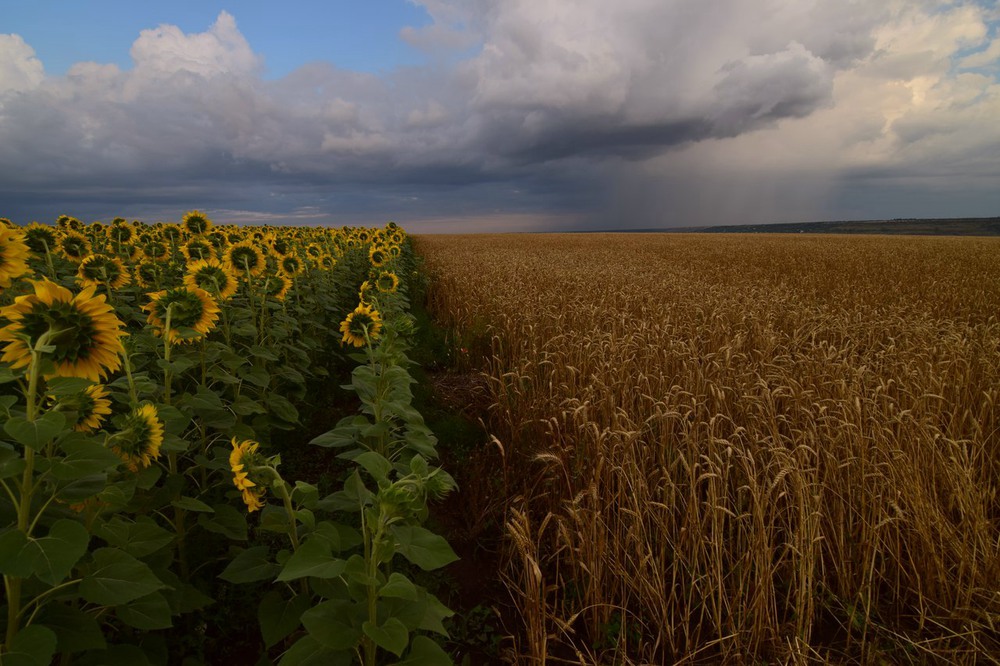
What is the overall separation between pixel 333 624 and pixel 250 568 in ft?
2.09

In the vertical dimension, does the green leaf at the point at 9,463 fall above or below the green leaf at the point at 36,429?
below

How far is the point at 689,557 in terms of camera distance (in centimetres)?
273

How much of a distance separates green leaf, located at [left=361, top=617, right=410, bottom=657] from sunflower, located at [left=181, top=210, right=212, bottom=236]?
243 inches

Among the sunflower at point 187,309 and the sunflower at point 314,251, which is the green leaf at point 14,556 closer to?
the sunflower at point 187,309

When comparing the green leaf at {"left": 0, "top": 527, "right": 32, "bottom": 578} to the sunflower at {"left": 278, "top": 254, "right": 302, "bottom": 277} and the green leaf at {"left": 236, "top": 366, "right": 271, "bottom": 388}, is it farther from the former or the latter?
the sunflower at {"left": 278, "top": 254, "right": 302, "bottom": 277}

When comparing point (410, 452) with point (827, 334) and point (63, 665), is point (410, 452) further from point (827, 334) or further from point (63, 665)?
point (827, 334)

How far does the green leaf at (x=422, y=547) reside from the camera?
1640 millimetres

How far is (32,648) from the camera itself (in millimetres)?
1261

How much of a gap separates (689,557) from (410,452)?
1640 millimetres

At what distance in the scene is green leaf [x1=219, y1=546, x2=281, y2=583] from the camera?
193 cm

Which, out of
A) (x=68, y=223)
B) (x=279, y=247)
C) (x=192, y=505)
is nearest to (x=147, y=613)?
(x=192, y=505)

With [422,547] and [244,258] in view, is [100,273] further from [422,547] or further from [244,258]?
[422,547]

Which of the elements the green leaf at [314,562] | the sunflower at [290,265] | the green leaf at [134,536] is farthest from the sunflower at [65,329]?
the sunflower at [290,265]

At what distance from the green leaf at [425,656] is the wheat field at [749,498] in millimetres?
621
